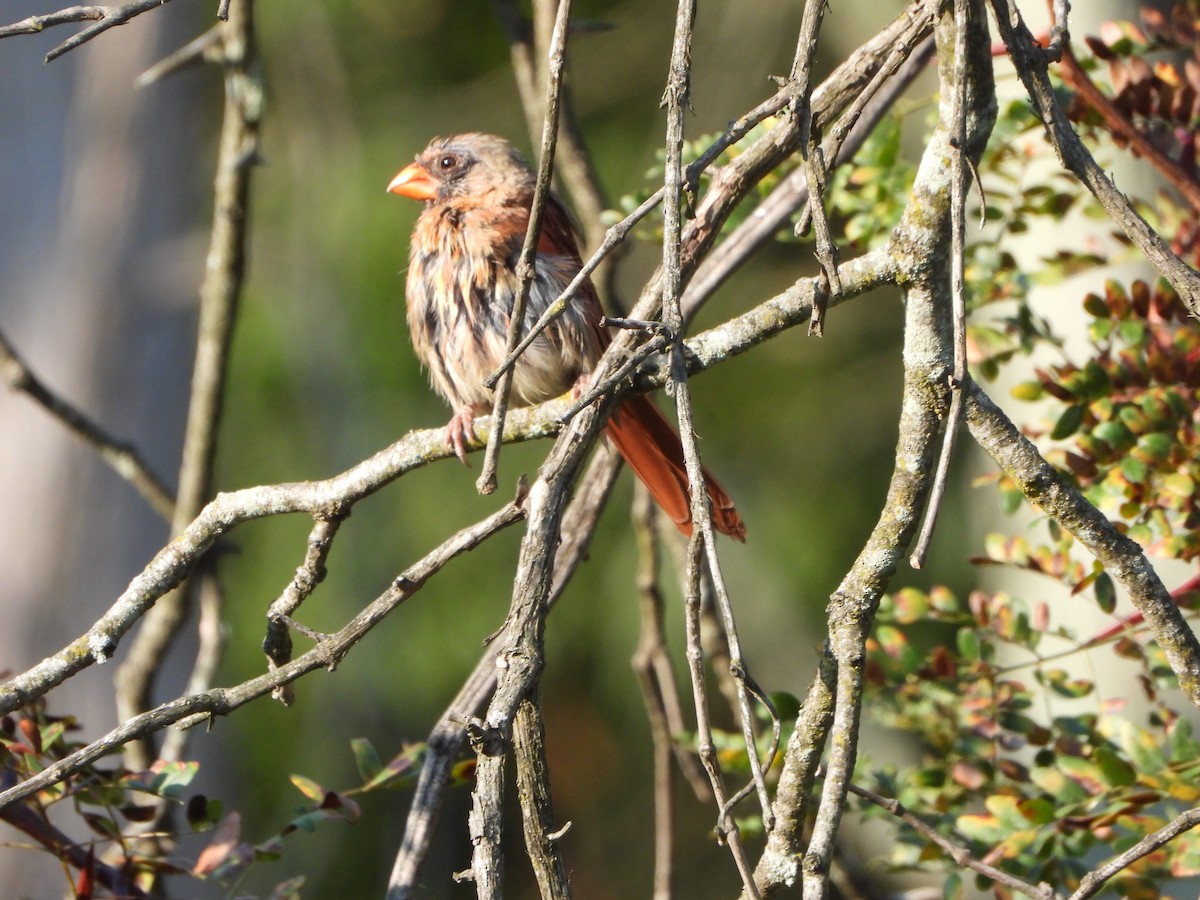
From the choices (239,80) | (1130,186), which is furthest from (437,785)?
(1130,186)

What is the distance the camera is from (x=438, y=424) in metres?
6.47

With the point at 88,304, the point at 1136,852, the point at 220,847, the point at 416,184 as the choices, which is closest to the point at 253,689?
the point at 220,847

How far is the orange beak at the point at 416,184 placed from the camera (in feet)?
12.5

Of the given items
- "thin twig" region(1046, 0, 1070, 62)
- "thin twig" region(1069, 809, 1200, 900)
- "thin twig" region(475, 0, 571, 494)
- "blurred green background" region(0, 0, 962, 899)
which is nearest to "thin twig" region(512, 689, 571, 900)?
"thin twig" region(475, 0, 571, 494)

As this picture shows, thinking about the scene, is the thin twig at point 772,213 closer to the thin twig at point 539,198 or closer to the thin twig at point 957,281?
the thin twig at point 539,198

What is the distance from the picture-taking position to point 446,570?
6.65 metres

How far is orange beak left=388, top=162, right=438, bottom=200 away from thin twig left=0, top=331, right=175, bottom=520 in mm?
1076

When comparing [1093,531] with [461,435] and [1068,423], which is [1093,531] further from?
[461,435]

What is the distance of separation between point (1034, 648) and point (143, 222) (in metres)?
4.08

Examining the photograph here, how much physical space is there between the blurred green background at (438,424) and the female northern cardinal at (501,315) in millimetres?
2223

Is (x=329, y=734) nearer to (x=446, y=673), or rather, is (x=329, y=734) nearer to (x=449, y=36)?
(x=446, y=673)

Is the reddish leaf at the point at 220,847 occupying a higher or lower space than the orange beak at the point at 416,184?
lower

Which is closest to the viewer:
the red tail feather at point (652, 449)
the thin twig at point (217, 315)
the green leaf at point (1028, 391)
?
the green leaf at point (1028, 391)

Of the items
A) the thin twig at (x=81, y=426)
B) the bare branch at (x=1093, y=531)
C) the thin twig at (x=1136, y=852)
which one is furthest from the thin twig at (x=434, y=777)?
the thin twig at (x=81, y=426)
